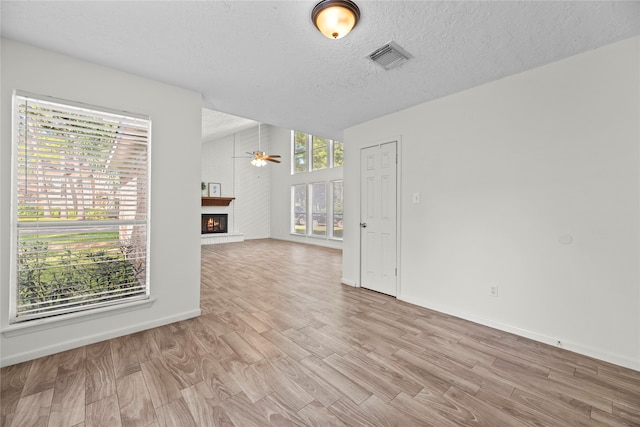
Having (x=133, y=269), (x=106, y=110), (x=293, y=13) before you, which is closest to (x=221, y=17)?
(x=293, y=13)

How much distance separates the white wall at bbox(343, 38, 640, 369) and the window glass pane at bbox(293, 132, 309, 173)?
6.12m

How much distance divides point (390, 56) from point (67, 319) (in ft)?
11.1

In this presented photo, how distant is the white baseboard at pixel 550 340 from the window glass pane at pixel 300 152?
6954mm

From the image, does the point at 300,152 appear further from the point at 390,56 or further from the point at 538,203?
the point at 538,203

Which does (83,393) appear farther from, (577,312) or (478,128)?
(478,128)

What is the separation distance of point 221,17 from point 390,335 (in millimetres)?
2821

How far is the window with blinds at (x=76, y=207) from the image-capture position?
79.1 inches

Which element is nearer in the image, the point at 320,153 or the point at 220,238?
the point at 320,153

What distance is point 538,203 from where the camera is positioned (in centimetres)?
235

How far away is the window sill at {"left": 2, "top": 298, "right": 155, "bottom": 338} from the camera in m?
1.96

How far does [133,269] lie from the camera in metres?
2.51

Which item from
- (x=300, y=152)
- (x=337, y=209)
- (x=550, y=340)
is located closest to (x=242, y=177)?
(x=300, y=152)

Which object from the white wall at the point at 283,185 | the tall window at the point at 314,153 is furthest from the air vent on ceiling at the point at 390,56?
the white wall at the point at 283,185

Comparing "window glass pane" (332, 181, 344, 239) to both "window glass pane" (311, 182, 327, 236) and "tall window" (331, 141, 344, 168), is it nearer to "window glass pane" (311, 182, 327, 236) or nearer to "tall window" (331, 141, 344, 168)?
"window glass pane" (311, 182, 327, 236)
